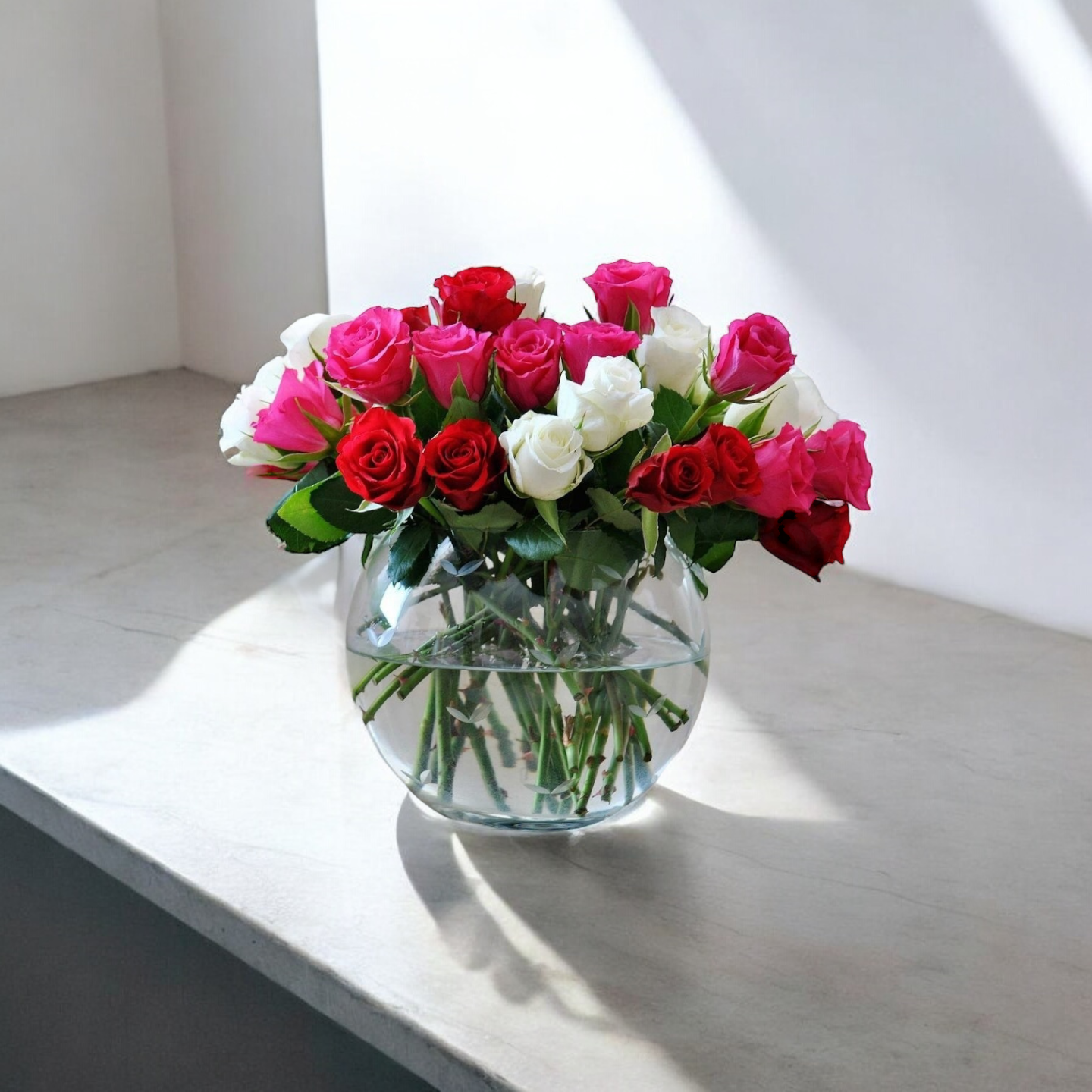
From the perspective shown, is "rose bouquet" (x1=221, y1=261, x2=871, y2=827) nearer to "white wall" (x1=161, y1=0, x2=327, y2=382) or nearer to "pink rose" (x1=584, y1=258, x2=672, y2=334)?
"pink rose" (x1=584, y1=258, x2=672, y2=334)

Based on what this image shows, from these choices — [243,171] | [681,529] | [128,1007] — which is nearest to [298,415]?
[681,529]

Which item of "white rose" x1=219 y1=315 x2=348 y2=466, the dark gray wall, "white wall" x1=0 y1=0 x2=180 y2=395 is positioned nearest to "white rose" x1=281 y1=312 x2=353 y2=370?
"white rose" x1=219 y1=315 x2=348 y2=466

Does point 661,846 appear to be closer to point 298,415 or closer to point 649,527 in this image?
point 649,527

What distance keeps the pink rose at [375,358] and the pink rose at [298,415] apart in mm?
18

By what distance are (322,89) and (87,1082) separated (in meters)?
1.26

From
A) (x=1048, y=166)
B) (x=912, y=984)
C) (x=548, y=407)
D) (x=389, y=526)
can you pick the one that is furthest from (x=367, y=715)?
(x=1048, y=166)

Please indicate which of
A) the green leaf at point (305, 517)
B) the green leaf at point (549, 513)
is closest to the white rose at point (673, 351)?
the green leaf at point (549, 513)

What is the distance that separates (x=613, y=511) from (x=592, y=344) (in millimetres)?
94

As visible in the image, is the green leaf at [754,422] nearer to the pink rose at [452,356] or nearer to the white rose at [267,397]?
the pink rose at [452,356]

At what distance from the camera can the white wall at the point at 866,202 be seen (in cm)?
126

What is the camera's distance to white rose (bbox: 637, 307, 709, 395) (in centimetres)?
78

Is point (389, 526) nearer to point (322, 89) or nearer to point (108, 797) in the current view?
point (108, 797)

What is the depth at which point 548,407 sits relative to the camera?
78 centimetres

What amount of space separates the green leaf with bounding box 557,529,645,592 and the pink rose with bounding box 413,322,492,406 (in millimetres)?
102
